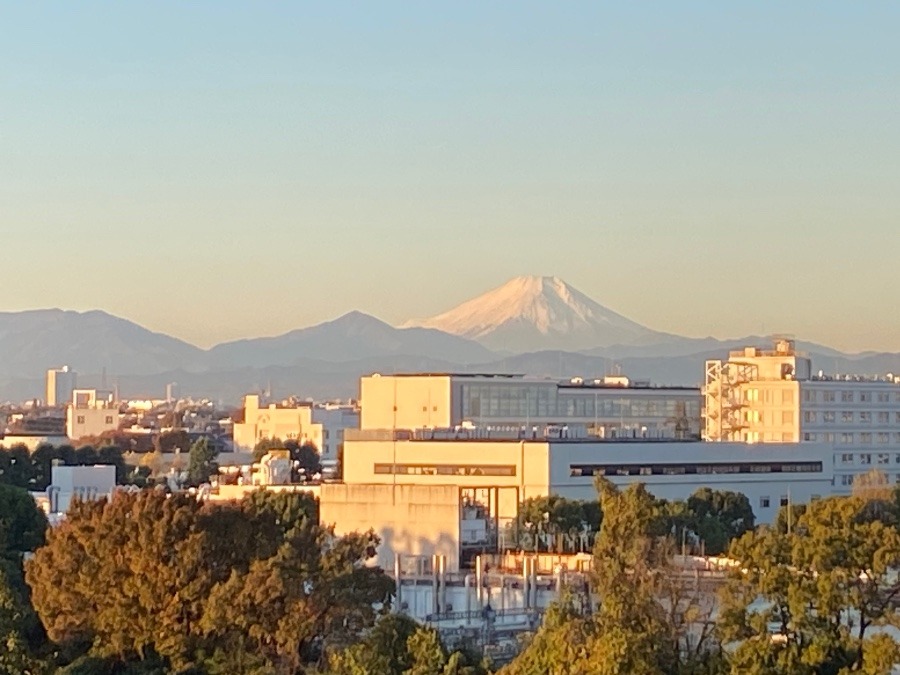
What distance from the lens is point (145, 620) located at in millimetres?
30844

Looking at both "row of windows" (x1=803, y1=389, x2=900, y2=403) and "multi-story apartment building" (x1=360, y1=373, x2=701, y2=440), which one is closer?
"row of windows" (x1=803, y1=389, x2=900, y2=403)

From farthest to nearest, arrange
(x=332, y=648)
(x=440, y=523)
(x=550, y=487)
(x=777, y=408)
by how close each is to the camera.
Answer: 1. (x=777, y=408)
2. (x=550, y=487)
3. (x=440, y=523)
4. (x=332, y=648)

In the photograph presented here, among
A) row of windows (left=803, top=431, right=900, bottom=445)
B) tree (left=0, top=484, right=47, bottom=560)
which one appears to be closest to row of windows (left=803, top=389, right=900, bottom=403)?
row of windows (left=803, top=431, right=900, bottom=445)

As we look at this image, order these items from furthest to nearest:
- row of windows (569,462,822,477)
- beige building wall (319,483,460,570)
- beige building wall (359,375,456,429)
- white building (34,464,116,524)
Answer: beige building wall (359,375,456,429) < white building (34,464,116,524) < row of windows (569,462,822,477) < beige building wall (319,483,460,570)

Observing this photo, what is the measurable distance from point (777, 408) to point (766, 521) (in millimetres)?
20814

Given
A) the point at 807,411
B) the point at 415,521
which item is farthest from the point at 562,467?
the point at 807,411

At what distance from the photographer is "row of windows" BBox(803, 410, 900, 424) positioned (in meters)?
90.9

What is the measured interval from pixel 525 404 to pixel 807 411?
56.1ft

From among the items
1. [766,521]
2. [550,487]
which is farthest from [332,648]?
[766,521]

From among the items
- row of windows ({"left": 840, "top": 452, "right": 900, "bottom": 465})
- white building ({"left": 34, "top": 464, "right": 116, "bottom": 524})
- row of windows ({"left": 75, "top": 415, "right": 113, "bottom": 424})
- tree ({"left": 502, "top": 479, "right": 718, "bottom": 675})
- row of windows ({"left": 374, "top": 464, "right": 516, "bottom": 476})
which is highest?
row of windows ({"left": 75, "top": 415, "right": 113, "bottom": 424})

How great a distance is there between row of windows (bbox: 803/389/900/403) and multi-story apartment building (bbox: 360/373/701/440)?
5.47 meters

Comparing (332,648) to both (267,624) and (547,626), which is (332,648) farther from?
(547,626)

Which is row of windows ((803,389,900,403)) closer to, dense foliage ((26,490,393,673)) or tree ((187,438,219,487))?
tree ((187,438,219,487))

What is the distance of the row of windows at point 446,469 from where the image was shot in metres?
67.4
